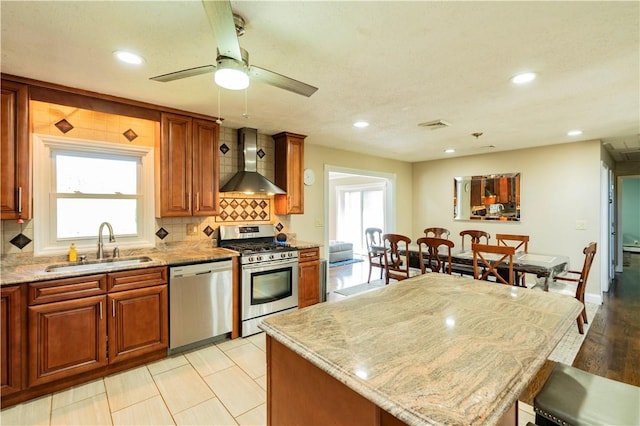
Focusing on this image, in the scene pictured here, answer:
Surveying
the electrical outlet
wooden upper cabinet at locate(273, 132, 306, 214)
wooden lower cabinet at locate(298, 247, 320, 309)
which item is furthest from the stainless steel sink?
wooden upper cabinet at locate(273, 132, 306, 214)

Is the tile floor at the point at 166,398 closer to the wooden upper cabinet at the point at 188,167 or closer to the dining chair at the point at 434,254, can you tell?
the wooden upper cabinet at the point at 188,167

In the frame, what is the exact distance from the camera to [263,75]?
5.74 feet

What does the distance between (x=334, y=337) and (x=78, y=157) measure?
10.3ft

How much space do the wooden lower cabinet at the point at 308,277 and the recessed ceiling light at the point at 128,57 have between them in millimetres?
2531

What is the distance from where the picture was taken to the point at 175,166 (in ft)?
10.4

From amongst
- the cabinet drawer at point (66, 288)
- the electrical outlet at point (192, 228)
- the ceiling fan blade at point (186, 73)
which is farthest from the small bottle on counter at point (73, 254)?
the ceiling fan blade at point (186, 73)

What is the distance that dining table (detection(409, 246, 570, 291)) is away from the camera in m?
3.16

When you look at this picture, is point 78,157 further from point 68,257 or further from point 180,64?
point 180,64

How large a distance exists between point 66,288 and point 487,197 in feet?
19.7

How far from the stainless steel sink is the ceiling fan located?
181 cm

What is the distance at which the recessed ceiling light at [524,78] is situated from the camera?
2.27m

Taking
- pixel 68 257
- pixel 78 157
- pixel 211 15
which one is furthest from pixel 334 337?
pixel 78 157

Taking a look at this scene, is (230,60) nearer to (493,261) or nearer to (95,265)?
(95,265)

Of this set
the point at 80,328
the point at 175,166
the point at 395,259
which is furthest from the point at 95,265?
the point at 395,259
